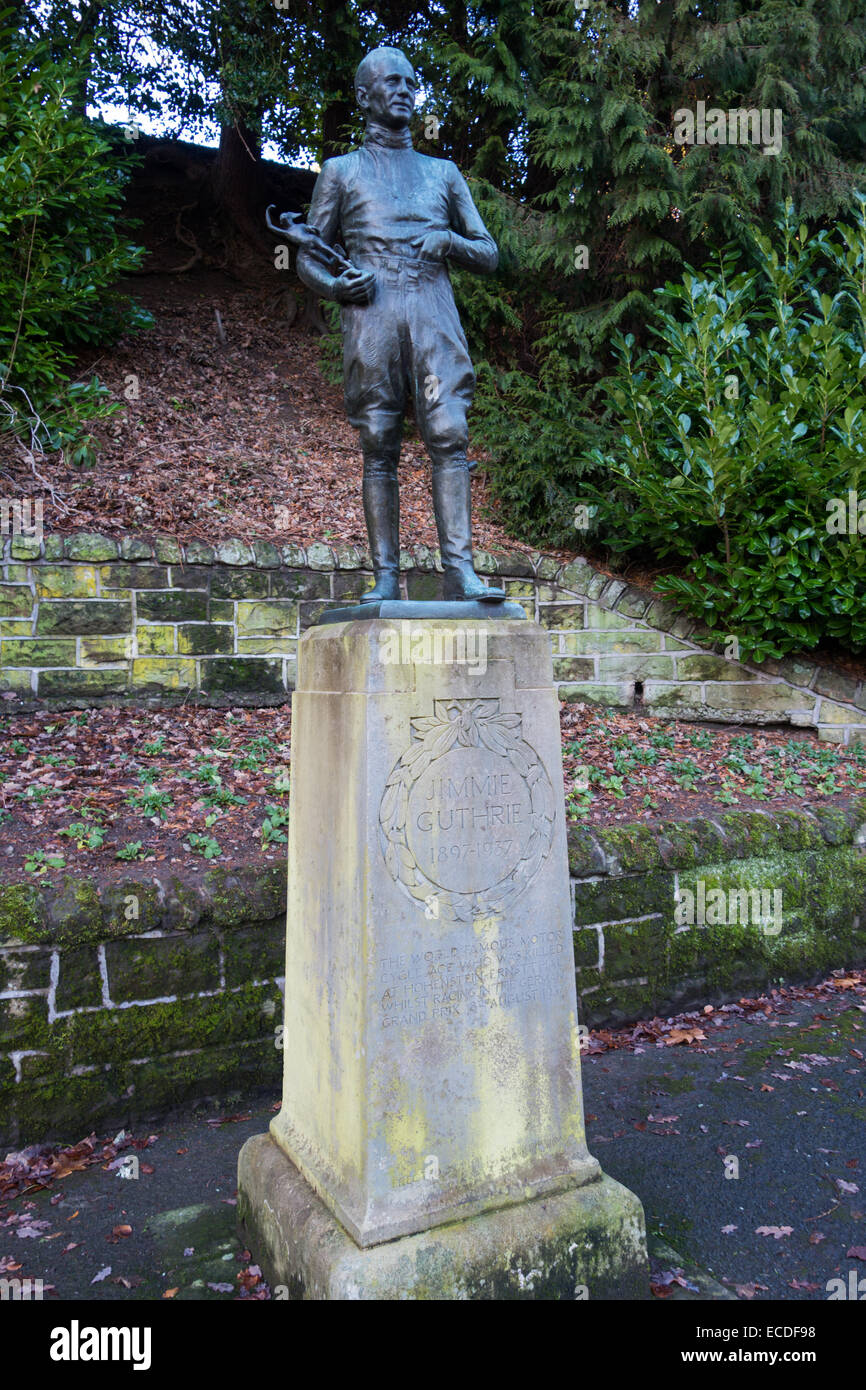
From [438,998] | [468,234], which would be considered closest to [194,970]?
[438,998]

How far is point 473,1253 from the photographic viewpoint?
2146 mm

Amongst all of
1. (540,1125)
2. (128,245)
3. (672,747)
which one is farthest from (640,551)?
(540,1125)

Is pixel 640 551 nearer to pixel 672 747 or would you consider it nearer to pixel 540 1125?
pixel 672 747

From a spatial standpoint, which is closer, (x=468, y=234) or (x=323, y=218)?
(x=323, y=218)

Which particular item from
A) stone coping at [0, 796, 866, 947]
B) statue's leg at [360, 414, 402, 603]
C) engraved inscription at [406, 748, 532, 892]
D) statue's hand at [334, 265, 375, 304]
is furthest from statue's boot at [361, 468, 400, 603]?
stone coping at [0, 796, 866, 947]

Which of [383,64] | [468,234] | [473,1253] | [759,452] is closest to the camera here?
[473,1253]

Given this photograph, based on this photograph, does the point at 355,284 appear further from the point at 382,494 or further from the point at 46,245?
the point at 46,245

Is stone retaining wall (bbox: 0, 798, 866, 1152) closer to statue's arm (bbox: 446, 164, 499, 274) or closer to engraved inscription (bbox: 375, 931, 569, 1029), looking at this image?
engraved inscription (bbox: 375, 931, 569, 1029)

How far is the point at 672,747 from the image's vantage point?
19.6 ft

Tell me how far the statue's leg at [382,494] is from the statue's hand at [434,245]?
0.50m

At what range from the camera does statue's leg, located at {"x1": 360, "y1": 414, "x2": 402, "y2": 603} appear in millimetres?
2637

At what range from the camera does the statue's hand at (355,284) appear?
97.0 inches

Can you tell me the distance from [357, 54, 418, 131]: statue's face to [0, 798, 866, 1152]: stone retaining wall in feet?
8.15

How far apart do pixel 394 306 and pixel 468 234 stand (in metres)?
0.47
